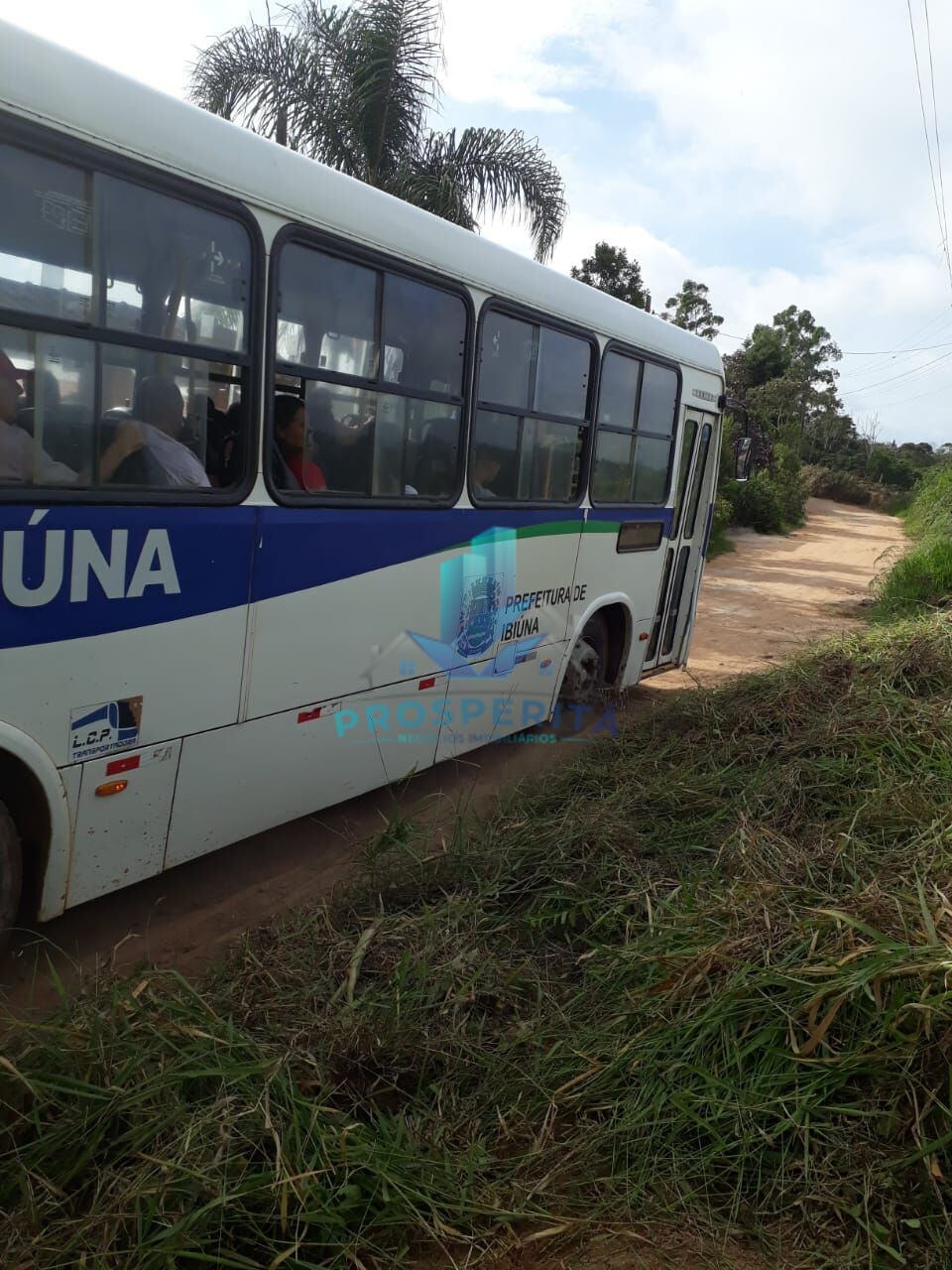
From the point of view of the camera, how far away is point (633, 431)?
6.49 m

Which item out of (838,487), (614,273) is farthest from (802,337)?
(614,273)

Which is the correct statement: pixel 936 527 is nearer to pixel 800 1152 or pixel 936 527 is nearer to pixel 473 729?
pixel 473 729

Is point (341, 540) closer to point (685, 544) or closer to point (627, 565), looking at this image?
point (627, 565)

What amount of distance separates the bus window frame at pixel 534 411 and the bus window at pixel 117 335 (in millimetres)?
1620

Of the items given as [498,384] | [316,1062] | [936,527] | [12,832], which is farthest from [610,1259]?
[936,527]

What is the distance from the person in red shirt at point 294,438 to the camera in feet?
12.0

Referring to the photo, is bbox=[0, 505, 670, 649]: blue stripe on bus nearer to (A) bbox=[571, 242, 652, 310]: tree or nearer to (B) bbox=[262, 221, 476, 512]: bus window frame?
(B) bbox=[262, 221, 476, 512]: bus window frame

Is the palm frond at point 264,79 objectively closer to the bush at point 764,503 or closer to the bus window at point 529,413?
the bus window at point 529,413

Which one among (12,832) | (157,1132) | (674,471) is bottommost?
(157,1132)

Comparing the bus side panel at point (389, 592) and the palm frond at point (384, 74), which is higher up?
the palm frond at point (384, 74)

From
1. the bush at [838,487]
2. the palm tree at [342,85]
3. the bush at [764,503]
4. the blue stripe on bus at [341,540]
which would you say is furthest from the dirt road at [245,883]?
the bush at [838,487]

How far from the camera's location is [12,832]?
3.14 metres

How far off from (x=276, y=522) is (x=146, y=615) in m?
0.70

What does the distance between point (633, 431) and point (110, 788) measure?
4505 mm
